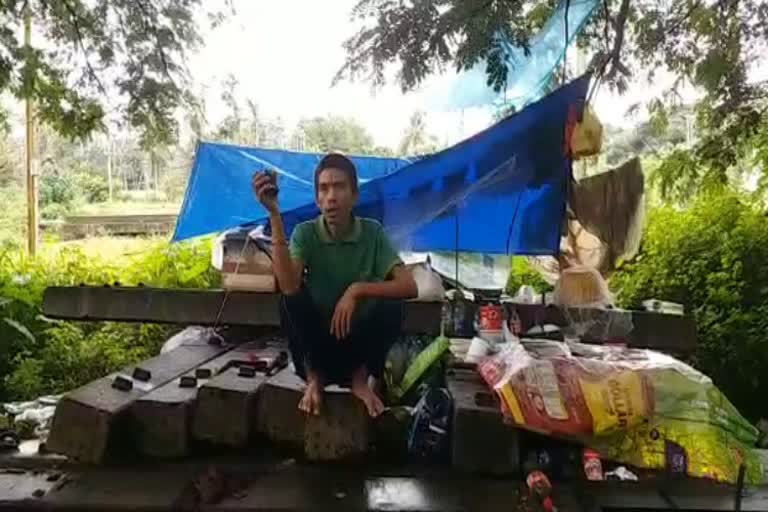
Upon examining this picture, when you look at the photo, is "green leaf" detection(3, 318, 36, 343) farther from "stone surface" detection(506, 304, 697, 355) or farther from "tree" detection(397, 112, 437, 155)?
"stone surface" detection(506, 304, 697, 355)

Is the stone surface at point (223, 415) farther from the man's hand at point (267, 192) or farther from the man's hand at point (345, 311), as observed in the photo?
the man's hand at point (267, 192)

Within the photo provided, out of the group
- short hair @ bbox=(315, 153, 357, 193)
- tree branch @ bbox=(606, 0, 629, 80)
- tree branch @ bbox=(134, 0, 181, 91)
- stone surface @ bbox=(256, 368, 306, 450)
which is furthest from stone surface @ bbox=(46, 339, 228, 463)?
tree branch @ bbox=(606, 0, 629, 80)

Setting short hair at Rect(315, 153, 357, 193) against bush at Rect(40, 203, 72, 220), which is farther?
bush at Rect(40, 203, 72, 220)

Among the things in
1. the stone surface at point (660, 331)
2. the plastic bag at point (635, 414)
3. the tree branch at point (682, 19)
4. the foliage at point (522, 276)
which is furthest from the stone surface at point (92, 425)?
the tree branch at point (682, 19)

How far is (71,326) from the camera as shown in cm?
505

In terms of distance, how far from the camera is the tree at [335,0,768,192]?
360 cm

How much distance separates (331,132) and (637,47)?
3.99m

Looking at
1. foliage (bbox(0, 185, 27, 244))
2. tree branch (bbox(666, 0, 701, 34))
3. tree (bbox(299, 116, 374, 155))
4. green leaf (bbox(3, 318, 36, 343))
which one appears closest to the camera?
tree branch (bbox(666, 0, 701, 34))

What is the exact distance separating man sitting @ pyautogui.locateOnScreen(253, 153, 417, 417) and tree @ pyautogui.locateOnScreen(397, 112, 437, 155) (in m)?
2.83

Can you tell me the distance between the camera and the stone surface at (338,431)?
7.23 ft

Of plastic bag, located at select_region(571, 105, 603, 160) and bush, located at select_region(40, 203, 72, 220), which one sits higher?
plastic bag, located at select_region(571, 105, 603, 160)

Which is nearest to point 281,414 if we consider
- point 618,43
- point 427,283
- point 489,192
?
point 427,283

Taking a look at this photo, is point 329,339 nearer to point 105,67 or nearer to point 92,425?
point 92,425

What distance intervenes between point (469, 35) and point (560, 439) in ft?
7.08
